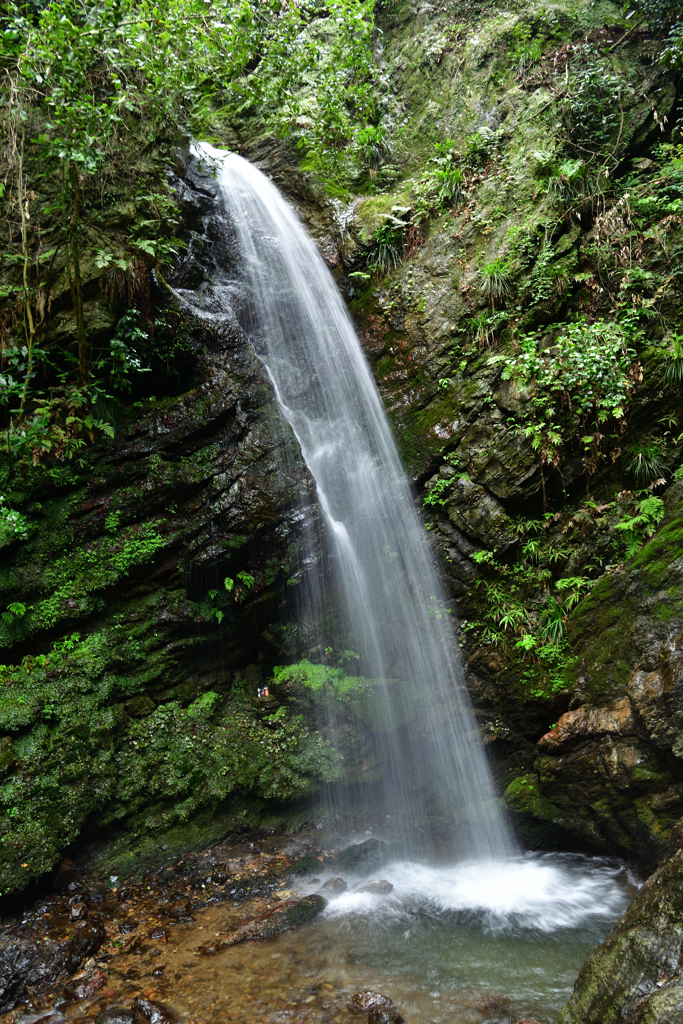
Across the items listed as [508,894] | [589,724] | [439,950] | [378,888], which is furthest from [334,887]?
[589,724]

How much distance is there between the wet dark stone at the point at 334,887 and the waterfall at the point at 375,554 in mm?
1133

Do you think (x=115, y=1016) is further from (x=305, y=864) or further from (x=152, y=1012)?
(x=305, y=864)

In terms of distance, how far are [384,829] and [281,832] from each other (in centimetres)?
127

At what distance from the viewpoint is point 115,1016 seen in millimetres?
3475

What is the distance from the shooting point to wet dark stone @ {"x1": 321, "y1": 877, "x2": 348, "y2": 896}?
17.3 ft

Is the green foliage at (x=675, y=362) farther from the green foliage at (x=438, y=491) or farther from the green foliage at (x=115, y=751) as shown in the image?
the green foliage at (x=115, y=751)

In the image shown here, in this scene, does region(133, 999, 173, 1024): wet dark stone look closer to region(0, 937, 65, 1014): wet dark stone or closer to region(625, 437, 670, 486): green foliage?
region(0, 937, 65, 1014): wet dark stone

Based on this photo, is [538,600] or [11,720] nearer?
[11,720]

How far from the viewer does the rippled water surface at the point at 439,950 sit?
12.0 ft

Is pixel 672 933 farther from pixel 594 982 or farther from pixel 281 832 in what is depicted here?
pixel 281 832

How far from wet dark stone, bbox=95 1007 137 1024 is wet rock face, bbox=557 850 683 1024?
281cm

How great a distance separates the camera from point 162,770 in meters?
5.78

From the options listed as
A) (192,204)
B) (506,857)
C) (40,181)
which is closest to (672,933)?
(506,857)

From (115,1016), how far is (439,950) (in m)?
2.55
